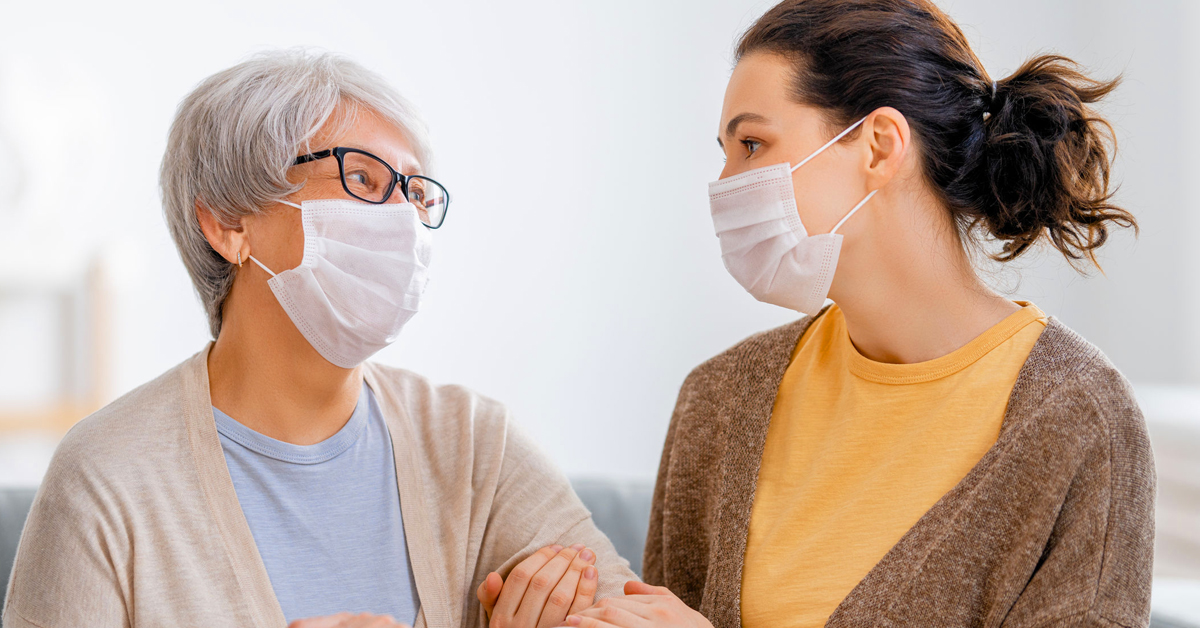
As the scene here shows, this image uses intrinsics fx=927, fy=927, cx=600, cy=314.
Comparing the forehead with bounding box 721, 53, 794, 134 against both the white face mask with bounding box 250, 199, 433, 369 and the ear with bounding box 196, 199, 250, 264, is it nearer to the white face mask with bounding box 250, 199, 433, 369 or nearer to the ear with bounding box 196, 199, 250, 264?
the white face mask with bounding box 250, 199, 433, 369

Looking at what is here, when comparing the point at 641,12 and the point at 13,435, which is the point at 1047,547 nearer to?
the point at 641,12

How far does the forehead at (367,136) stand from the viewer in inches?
57.4

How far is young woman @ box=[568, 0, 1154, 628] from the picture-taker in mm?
1258

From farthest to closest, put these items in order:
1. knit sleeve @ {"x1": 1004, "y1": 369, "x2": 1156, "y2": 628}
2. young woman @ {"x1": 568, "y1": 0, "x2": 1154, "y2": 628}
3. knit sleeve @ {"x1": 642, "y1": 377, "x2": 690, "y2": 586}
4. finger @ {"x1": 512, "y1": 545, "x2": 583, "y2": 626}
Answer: knit sleeve @ {"x1": 642, "y1": 377, "x2": 690, "y2": 586} → finger @ {"x1": 512, "y1": 545, "x2": 583, "y2": 626} → young woman @ {"x1": 568, "y1": 0, "x2": 1154, "y2": 628} → knit sleeve @ {"x1": 1004, "y1": 369, "x2": 1156, "y2": 628}

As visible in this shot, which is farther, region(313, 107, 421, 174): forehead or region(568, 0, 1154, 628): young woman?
region(313, 107, 421, 174): forehead

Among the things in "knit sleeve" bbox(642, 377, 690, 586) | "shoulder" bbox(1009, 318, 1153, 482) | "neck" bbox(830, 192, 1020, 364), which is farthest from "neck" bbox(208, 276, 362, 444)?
"shoulder" bbox(1009, 318, 1153, 482)

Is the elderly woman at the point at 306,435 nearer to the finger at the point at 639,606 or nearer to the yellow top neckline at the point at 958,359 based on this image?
the finger at the point at 639,606

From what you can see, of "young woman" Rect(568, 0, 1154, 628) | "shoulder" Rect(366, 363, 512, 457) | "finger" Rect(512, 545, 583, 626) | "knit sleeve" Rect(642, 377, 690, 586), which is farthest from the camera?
"knit sleeve" Rect(642, 377, 690, 586)

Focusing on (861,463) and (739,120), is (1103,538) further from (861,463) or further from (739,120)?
(739,120)

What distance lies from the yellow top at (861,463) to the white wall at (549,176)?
1824 mm

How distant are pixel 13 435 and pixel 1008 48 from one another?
12.2 feet

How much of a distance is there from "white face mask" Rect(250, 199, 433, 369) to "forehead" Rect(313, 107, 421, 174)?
3.5 inches

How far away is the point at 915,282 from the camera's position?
4.53 feet

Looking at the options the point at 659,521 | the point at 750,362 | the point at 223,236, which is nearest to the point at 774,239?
the point at 750,362
